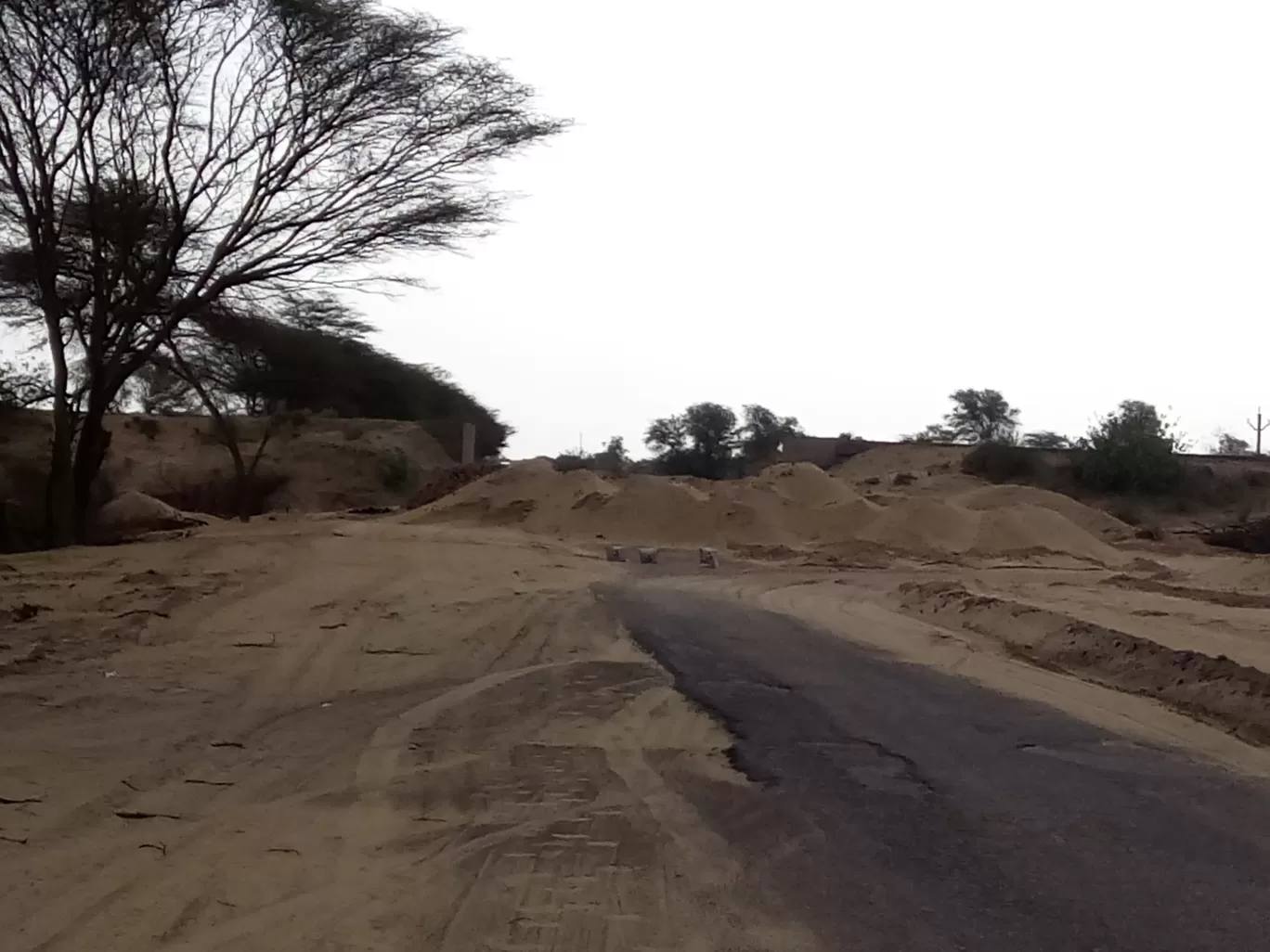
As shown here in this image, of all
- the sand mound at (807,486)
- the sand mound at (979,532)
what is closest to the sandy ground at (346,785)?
the sand mound at (979,532)

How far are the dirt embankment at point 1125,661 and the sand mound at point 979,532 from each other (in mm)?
10188

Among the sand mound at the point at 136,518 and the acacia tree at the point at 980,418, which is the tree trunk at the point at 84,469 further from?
the acacia tree at the point at 980,418

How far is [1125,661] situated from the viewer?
926cm

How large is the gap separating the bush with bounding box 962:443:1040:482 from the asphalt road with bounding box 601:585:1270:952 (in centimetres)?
3429

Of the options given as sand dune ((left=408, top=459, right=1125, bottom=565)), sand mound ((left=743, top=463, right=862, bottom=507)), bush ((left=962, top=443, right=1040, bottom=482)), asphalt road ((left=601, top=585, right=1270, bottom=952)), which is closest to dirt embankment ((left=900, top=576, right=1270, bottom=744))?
asphalt road ((left=601, top=585, right=1270, bottom=952))

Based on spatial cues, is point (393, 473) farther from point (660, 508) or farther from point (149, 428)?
point (660, 508)

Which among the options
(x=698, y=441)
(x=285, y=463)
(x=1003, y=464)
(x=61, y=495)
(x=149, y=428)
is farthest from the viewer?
(x=698, y=441)

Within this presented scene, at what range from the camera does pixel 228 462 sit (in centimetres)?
3675

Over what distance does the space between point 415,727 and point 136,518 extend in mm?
16943

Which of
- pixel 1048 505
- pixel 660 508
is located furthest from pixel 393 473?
pixel 1048 505

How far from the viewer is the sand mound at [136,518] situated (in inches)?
838

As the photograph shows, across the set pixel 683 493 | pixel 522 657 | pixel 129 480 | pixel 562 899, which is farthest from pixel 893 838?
pixel 129 480

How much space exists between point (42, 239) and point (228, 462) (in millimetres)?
20512

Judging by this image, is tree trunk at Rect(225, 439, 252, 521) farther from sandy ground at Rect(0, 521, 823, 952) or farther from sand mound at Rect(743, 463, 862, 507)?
sandy ground at Rect(0, 521, 823, 952)
